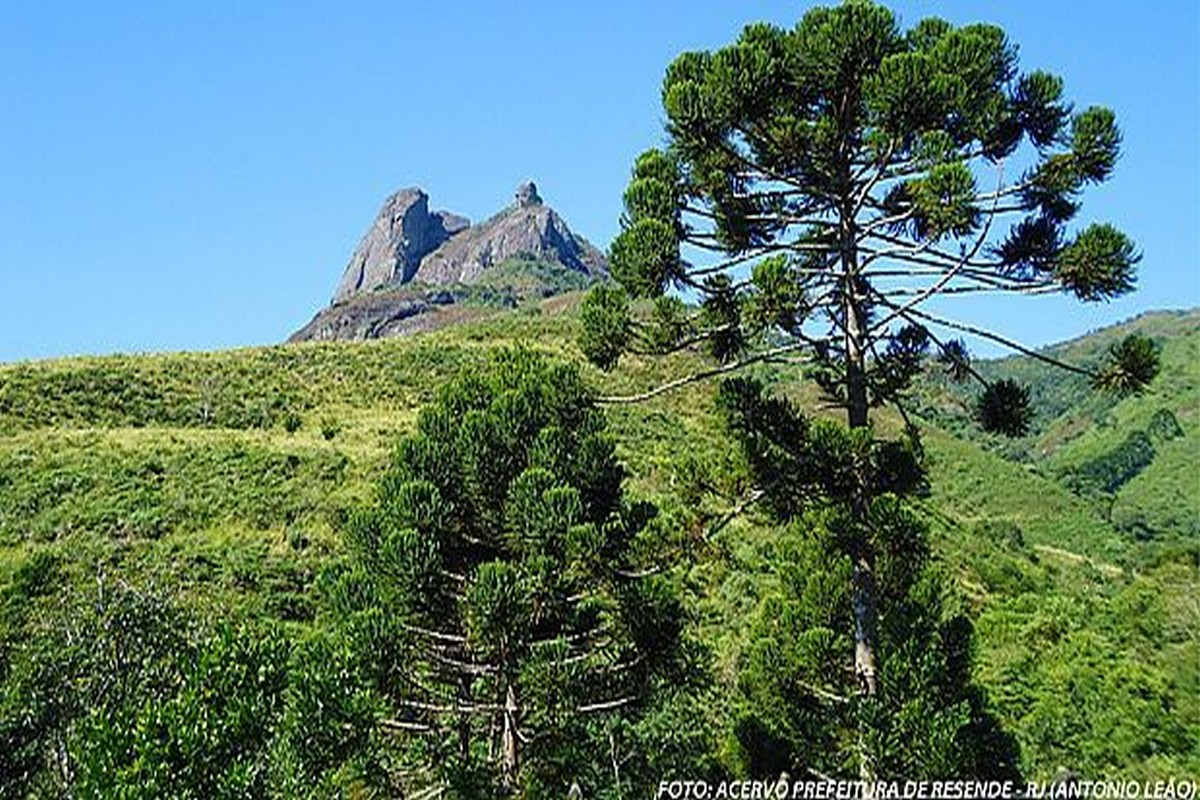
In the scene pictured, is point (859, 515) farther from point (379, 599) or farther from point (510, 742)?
point (379, 599)

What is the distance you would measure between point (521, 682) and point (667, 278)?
3807 millimetres

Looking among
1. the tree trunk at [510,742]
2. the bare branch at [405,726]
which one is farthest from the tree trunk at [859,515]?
the bare branch at [405,726]

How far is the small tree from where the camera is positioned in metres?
8.91

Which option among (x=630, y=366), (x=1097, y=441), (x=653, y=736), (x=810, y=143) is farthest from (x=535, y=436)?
(x=1097, y=441)

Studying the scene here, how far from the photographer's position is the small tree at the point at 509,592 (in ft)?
29.2

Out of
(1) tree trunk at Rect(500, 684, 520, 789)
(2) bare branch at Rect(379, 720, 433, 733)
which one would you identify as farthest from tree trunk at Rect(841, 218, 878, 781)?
(2) bare branch at Rect(379, 720, 433, 733)

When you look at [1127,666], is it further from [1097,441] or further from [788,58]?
[1097,441]

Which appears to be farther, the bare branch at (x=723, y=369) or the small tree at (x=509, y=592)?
the small tree at (x=509, y=592)

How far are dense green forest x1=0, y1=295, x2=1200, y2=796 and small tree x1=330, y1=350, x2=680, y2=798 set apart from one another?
48mm

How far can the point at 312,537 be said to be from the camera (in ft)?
86.7

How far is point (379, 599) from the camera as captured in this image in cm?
941

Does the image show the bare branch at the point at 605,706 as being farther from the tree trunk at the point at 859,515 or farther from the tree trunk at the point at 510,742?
the tree trunk at the point at 859,515

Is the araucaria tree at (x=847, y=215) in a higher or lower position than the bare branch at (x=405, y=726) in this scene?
higher

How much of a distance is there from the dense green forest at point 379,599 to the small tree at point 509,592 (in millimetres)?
48
